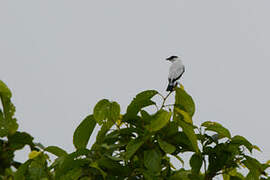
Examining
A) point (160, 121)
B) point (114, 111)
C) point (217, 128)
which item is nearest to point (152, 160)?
point (160, 121)

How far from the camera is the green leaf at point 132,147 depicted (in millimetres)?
2244

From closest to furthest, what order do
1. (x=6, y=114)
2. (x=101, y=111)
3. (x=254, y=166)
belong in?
(x=6, y=114) → (x=101, y=111) → (x=254, y=166)

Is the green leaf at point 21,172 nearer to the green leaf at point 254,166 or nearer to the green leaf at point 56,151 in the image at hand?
the green leaf at point 56,151

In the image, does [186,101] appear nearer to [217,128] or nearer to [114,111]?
[217,128]

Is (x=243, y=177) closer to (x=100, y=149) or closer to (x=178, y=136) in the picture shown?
(x=178, y=136)

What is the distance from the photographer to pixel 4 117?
2.24 m

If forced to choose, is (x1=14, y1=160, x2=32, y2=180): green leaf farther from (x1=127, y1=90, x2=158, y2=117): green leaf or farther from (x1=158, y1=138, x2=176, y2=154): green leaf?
(x1=158, y1=138, x2=176, y2=154): green leaf

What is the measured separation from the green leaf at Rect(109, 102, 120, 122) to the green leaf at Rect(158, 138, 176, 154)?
0.26m

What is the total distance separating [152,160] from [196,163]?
0.96 feet

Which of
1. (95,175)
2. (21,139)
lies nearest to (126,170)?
(95,175)

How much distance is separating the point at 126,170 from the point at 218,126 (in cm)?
56

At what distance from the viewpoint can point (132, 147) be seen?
7.48ft

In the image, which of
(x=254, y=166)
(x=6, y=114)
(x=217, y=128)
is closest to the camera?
(x=6, y=114)

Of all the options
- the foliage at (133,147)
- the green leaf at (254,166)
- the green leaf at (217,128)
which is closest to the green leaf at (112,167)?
the foliage at (133,147)
